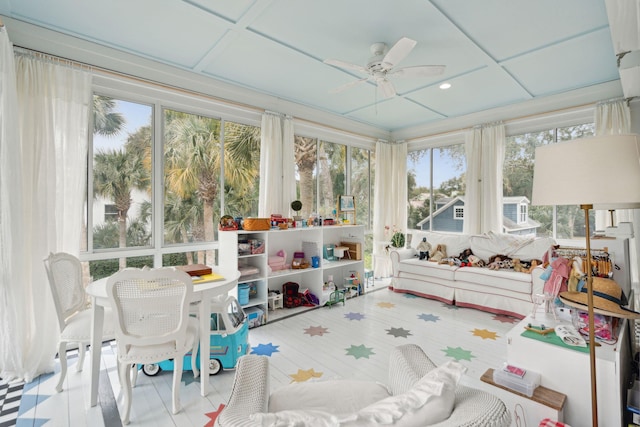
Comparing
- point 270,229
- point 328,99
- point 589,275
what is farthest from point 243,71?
point 589,275

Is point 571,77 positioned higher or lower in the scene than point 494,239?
higher

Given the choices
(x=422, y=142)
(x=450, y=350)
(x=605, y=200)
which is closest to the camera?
(x=605, y=200)

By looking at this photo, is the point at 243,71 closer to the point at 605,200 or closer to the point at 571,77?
the point at 605,200

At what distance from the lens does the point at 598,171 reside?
45.9 inches

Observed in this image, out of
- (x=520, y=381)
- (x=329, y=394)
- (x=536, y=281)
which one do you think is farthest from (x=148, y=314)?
(x=536, y=281)

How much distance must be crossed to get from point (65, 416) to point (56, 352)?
2.94 feet

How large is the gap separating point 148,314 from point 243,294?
1.57m

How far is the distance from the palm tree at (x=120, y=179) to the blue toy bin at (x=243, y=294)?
1.18 m

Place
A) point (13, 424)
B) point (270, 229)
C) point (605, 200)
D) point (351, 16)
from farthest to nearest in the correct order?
point (270, 229) < point (351, 16) < point (13, 424) < point (605, 200)

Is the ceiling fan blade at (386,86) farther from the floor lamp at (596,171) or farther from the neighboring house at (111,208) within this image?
the neighboring house at (111,208)

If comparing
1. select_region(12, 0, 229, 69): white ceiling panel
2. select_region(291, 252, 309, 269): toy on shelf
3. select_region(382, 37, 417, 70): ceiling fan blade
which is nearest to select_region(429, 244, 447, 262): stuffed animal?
select_region(291, 252, 309, 269): toy on shelf

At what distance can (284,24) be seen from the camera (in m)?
2.49

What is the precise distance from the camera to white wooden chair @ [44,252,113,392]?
6.91 feet

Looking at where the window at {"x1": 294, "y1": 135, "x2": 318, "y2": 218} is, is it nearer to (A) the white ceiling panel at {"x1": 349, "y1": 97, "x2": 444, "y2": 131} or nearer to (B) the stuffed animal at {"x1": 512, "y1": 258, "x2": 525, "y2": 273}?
(A) the white ceiling panel at {"x1": 349, "y1": 97, "x2": 444, "y2": 131}
